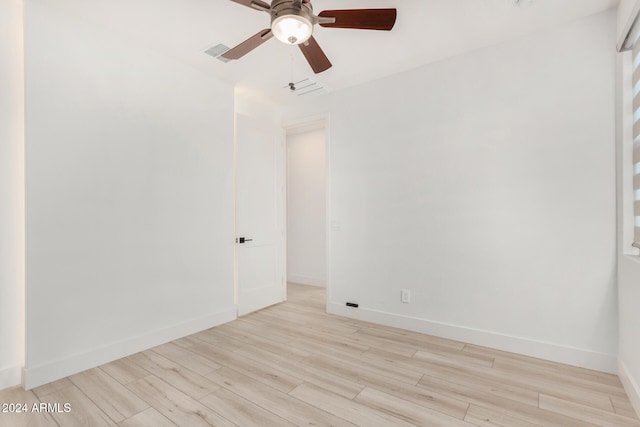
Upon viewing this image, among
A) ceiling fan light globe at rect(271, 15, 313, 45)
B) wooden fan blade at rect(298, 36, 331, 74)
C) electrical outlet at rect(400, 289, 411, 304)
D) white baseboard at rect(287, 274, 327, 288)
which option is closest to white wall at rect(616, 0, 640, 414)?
electrical outlet at rect(400, 289, 411, 304)

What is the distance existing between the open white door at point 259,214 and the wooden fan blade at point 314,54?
181cm

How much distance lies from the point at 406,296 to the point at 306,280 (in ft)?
8.28

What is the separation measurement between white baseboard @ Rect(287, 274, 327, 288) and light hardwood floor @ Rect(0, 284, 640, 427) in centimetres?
227

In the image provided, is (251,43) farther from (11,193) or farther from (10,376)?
(10,376)

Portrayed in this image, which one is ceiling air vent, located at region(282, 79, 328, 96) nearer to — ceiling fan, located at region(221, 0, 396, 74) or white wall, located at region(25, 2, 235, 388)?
white wall, located at region(25, 2, 235, 388)

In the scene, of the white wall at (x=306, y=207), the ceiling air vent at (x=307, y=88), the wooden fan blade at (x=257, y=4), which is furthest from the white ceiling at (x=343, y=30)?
the white wall at (x=306, y=207)

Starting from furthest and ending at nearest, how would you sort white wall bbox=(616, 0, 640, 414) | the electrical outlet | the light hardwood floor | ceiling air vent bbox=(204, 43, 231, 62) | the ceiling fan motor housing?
the electrical outlet → ceiling air vent bbox=(204, 43, 231, 62) → white wall bbox=(616, 0, 640, 414) → the light hardwood floor → the ceiling fan motor housing

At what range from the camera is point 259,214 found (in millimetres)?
3920

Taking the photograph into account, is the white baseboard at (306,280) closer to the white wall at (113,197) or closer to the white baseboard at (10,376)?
the white wall at (113,197)

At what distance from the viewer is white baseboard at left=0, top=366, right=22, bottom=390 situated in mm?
2082

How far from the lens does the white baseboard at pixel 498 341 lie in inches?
90.5

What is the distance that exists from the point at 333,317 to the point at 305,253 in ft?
6.46

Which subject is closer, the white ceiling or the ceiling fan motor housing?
the ceiling fan motor housing

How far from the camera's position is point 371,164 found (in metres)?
3.41
